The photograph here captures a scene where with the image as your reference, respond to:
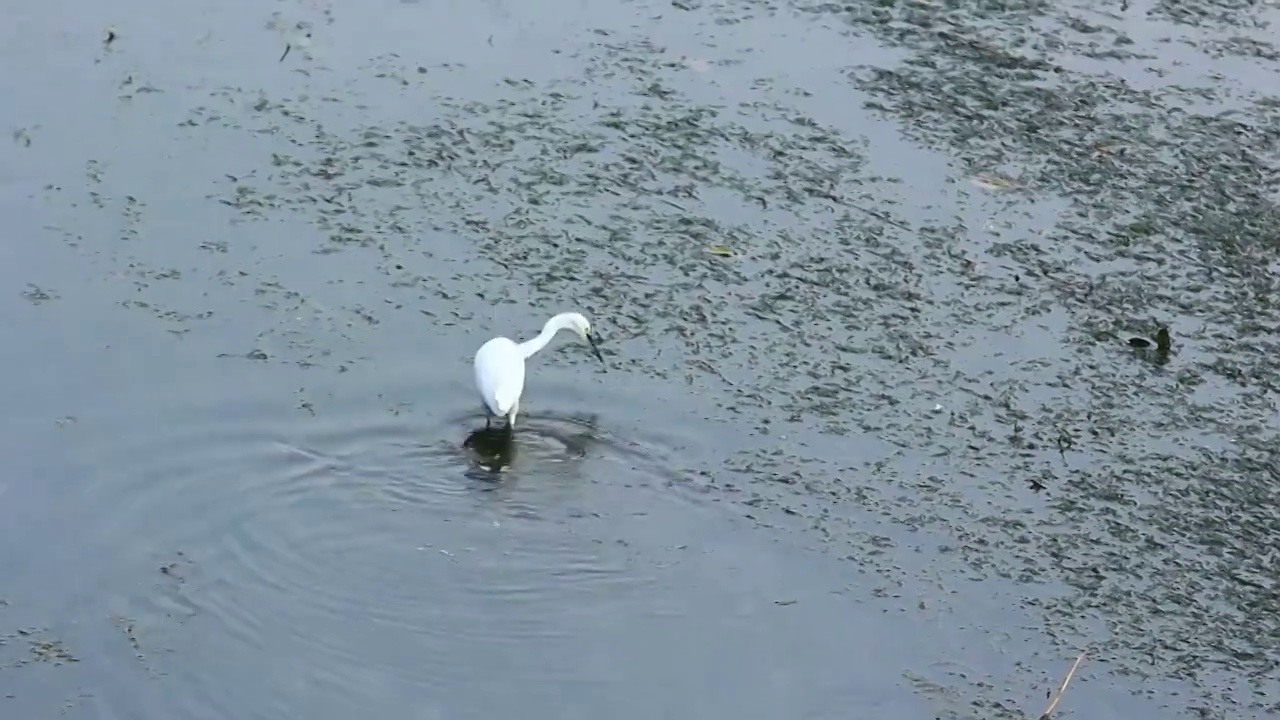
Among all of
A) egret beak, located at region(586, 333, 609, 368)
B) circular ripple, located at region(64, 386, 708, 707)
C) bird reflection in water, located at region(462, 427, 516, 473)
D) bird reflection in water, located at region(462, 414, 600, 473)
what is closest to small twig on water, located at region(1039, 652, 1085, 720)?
circular ripple, located at region(64, 386, 708, 707)

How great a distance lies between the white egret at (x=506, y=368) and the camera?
727 cm

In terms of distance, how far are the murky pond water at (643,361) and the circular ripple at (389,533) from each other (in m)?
0.02

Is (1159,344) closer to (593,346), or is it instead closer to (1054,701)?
(593,346)

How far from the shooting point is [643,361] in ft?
25.9

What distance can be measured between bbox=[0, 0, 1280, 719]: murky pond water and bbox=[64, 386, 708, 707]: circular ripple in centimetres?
2

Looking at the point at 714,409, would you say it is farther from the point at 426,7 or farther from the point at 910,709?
the point at 426,7

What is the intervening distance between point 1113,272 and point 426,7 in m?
4.54

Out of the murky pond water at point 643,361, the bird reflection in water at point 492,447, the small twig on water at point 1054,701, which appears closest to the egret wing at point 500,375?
the bird reflection in water at point 492,447

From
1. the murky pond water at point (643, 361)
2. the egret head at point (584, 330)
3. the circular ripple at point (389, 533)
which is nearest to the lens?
the circular ripple at point (389, 533)

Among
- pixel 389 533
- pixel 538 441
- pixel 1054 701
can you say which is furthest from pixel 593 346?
pixel 1054 701

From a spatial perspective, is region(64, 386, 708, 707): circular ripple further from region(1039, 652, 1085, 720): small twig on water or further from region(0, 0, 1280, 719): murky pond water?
region(1039, 652, 1085, 720): small twig on water

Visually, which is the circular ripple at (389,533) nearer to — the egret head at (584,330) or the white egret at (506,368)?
the white egret at (506,368)

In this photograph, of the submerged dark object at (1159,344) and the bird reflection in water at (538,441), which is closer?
the bird reflection in water at (538,441)

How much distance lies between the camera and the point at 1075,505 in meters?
7.17
